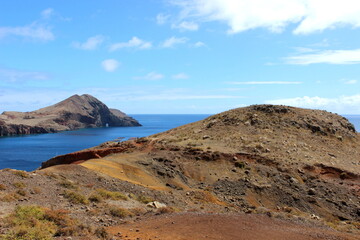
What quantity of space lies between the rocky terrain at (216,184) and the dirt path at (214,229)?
5cm

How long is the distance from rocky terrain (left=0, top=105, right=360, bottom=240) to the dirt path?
0.17ft

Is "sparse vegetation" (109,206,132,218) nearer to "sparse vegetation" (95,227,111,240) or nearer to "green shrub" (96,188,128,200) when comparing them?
"green shrub" (96,188,128,200)

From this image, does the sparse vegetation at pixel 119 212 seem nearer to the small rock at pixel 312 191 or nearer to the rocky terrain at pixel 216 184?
the rocky terrain at pixel 216 184

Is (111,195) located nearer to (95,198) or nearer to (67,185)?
(95,198)

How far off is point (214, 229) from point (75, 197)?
8127 millimetres

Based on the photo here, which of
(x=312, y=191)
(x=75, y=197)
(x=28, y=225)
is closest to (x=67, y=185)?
(x=75, y=197)


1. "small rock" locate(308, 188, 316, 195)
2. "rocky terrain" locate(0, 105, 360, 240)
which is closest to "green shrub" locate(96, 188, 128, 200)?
"rocky terrain" locate(0, 105, 360, 240)

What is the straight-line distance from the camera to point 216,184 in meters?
30.0

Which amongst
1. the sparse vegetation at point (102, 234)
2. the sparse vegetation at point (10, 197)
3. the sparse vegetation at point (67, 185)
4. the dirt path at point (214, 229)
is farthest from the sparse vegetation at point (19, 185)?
the sparse vegetation at point (102, 234)

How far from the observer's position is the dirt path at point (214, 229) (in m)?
13.8

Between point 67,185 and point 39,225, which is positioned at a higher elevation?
point 67,185

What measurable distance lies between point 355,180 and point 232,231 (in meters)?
25.3

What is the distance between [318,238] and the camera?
14883 millimetres

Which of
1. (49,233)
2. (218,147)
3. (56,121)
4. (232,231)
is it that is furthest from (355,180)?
(56,121)
